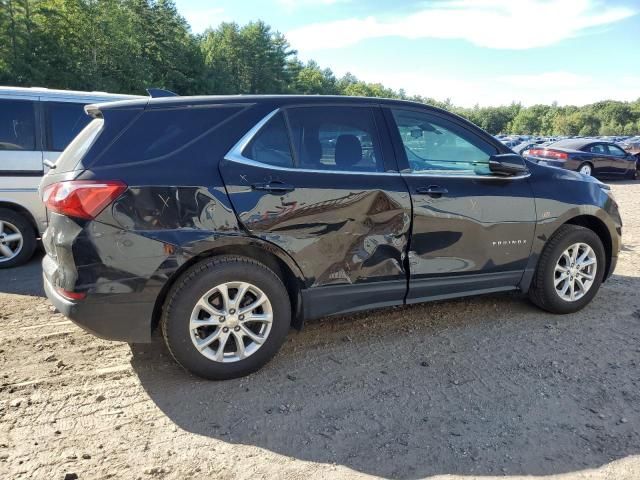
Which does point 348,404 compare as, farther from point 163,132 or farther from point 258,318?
point 163,132

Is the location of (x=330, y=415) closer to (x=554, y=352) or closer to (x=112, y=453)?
(x=112, y=453)

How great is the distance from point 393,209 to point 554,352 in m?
1.60

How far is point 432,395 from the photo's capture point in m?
3.12

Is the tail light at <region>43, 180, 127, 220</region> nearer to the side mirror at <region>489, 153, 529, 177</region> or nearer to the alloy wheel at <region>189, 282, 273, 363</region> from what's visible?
the alloy wheel at <region>189, 282, 273, 363</region>

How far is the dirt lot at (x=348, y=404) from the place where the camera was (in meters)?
2.51

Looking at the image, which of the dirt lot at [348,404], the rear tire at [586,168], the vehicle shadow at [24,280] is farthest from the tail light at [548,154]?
the vehicle shadow at [24,280]

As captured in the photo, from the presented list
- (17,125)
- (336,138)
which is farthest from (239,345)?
(17,125)

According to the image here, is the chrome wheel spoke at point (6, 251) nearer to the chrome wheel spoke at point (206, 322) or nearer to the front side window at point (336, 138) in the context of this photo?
the chrome wheel spoke at point (206, 322)

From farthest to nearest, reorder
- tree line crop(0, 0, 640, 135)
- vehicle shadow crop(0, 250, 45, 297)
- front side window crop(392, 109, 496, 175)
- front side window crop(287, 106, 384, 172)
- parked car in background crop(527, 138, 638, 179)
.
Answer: tree line crop(0, 0, 640, 135), parked car in background crop(527, 138, 638, 179), vehicle shadow crop(0, 250, 45, 297), front side window crop(392, 109, 496, 175), front side window crop(287, 106, 384, 172)

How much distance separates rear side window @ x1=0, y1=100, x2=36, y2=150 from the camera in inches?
222

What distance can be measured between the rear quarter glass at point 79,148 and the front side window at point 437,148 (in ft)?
6.71

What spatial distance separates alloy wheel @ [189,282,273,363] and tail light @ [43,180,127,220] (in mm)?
786

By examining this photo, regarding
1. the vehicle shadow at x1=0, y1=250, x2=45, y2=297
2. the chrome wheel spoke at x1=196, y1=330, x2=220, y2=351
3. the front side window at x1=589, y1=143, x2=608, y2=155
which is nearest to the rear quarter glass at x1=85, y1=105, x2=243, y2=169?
the chrome wheel spoke at x1=196, y1=330, x2=220, y2=351

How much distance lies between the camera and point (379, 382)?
129 inches
